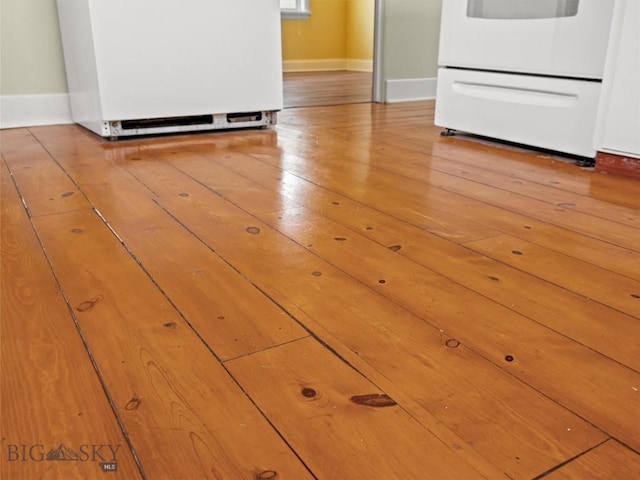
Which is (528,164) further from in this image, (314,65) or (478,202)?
(314,65)

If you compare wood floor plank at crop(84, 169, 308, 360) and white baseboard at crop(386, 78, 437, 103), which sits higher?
white baseboard at crop(386, 78, 437, 103)

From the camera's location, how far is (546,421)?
1.82 ft

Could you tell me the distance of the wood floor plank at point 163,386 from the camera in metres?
0.51

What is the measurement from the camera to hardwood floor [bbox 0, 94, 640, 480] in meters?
0.52

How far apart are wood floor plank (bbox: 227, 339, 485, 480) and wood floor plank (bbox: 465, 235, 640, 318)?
394 millimetres

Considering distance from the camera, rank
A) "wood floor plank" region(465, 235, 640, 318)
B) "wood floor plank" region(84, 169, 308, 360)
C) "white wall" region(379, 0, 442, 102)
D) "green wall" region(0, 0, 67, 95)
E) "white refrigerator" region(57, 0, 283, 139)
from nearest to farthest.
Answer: "wood floor plank" region(84, 169, 308, 360) → "wood floor plank" region(465, 235, 640, 318) → "white refrigerator" region(57, 0, 283, 139) → "green wall" region(0, 0, 67, 95) → "white wall" region(379, 0, 442, 102)

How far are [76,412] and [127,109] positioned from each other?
149cm

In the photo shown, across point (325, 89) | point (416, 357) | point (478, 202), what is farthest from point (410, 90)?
point (416, 357)

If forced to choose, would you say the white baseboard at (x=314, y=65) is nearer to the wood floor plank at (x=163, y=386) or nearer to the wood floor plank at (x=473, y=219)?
the wood floor plank at (x=473, y=219)

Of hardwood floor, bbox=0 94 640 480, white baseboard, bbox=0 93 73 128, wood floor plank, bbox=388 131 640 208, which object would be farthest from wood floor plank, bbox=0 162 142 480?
white baseboard, bbox=0 93 73 128

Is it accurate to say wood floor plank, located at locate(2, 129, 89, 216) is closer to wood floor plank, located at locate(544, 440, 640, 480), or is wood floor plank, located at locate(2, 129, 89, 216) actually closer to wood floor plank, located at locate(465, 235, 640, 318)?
wood floor plank, located at locate(465, 235, 640, 318)

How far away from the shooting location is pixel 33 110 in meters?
2.21

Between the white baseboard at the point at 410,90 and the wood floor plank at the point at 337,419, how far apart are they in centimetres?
251

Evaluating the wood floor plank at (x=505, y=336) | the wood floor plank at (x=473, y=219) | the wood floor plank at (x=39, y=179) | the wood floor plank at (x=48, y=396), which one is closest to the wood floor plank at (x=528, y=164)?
the wood floor plank at (x=473, y=219)
